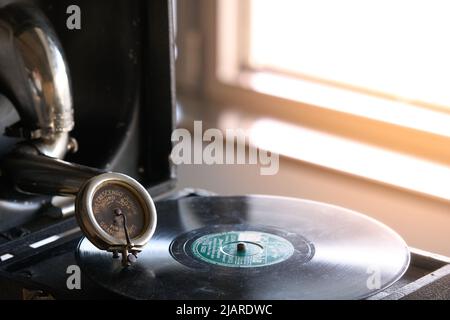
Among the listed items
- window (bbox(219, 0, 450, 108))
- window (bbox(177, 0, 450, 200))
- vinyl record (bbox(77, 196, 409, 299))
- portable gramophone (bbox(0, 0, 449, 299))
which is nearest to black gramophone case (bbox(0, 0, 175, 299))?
portable gramophone (bbox(0, 0, 449, 299))

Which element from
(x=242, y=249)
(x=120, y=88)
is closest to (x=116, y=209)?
(x=242, y=249)

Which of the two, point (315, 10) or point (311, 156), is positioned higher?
point (315, 10)

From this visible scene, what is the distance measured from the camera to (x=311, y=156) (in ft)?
7.14

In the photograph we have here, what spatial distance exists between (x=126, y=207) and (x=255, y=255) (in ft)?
0.59

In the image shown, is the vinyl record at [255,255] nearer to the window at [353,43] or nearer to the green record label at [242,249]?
the green record label at [242,249]

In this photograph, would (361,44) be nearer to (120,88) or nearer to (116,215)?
A: (120,88)

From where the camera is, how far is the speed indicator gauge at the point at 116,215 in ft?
4.30

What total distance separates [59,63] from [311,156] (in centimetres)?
80

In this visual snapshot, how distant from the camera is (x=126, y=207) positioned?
137 cm

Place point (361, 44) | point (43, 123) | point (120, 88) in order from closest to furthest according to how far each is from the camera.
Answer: point (43, 123) < point (120, 88) < point (361, 44)

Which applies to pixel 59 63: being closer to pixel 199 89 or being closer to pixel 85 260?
pixel 85 260

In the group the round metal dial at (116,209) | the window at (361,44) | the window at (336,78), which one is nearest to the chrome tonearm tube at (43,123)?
the round metal dial at (116,209)

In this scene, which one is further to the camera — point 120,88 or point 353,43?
point 353,43
